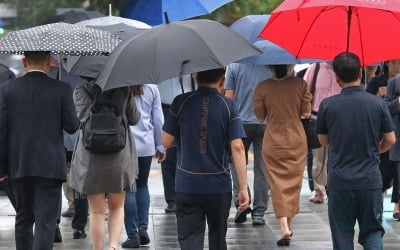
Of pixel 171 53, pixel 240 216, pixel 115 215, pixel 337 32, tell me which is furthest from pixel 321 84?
pixel 171 53

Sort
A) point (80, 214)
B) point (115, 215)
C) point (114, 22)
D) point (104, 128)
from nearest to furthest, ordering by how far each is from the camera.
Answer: point (104, 128)
point (115, 215)
point (114, 22)
point (80, 214)

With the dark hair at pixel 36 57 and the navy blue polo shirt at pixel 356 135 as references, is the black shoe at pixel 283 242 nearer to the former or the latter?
the navy blue polo shirt at pixel 356 135

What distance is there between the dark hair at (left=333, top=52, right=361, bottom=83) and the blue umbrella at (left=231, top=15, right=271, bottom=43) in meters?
2.47

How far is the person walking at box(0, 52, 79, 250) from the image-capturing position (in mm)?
6816

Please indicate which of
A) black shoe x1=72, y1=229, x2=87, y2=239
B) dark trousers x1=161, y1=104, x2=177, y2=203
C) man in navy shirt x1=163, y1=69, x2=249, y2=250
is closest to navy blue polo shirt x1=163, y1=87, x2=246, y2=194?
man in navy shirt x1=163, y1=69, x2=249, y2=250

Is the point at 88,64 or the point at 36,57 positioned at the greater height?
the point at 36,57

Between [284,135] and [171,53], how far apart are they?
2692mm

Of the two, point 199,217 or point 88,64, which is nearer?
point 199,217

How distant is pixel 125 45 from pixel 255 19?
9.88ft

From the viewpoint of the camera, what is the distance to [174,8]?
853 centimetres

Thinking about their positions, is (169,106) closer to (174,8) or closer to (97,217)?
(174,8)

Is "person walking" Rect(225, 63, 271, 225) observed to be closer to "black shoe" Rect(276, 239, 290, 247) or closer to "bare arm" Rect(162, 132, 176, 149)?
"black shoe" Rect(276, 239, 290, 247)

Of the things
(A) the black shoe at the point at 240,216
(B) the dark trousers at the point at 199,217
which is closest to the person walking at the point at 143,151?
(A) the black shoe at the point at 240,216

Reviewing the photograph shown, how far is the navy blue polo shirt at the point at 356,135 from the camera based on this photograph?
632cm
